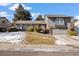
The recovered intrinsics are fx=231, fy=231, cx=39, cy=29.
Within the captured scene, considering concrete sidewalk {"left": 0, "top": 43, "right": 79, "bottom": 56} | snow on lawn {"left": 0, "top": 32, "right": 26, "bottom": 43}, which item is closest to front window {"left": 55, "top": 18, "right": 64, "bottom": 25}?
concrete sidewalk {"left": 0, "top": 43, "right": 79, "bottom": 56}

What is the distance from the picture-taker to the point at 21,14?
25.6 ft

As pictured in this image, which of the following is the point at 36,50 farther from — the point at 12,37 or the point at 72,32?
the point at 72,32

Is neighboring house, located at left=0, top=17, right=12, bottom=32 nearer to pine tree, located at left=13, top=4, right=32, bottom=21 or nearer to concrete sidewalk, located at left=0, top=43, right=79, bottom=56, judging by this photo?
pine tree, located at left=13, top=4, right=32, bottom=21

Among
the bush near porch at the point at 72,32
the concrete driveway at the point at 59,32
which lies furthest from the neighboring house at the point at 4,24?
the bush near porch at the point at 72,32

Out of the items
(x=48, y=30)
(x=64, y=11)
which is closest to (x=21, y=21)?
(x=48, y=30)

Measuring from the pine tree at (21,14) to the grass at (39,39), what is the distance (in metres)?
0.57

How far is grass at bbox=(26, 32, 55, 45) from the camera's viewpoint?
770 centimetres

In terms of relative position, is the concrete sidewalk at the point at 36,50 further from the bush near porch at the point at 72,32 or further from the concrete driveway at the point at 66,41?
the bush near porch at the point at 72,32

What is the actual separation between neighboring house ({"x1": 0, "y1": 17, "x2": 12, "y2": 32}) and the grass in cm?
75

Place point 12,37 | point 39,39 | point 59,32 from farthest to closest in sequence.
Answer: point 59,32 → point 12,37 → point 39,39

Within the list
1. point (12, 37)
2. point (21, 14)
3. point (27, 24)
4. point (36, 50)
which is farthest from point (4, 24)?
point (36, 50)

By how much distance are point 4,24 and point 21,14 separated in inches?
27.3

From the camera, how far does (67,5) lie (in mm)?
7609

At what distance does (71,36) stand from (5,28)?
225 cm
